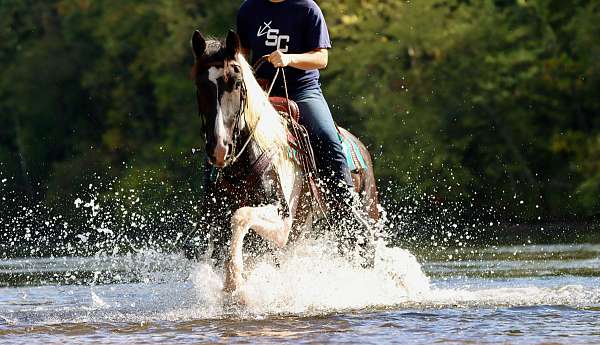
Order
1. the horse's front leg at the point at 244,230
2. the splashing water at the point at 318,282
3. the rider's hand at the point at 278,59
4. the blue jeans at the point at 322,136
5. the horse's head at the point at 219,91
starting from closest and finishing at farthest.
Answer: the horse's head at the point at 219,91, the horse's front leg at the point at 244,230, the rider's hand at the point at 278,59, the splashing water at the point at 318,282, the blue jeans at the point at 322,136

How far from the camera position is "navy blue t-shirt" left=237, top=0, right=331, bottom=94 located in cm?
1114

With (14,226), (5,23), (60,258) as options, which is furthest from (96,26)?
(60,258)

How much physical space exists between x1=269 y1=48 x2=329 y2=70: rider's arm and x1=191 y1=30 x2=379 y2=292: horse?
24 centimetres

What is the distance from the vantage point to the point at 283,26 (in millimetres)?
11164

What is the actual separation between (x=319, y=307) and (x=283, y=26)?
6.94 feet

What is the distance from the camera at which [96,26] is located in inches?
2372

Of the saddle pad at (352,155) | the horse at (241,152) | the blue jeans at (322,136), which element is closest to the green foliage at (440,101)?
the saddle pad at (352,155)

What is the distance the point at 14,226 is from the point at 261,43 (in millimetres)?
26103

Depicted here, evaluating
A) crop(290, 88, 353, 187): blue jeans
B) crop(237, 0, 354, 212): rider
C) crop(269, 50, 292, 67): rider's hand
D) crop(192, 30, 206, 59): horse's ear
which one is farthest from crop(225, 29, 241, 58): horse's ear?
crop(290, 88, 353, 187): blue jeans

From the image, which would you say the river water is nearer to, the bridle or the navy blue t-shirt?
the bridle

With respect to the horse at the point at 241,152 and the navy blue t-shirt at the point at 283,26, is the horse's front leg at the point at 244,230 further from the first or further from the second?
the navy blue t-shirt at the point at 283,26

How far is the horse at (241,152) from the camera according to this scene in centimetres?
1003

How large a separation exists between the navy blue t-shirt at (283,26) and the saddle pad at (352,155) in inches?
40.8

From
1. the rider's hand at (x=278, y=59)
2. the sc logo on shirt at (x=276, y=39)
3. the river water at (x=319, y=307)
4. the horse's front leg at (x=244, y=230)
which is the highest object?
the sc logo on shirt at (x=276, y=39)
